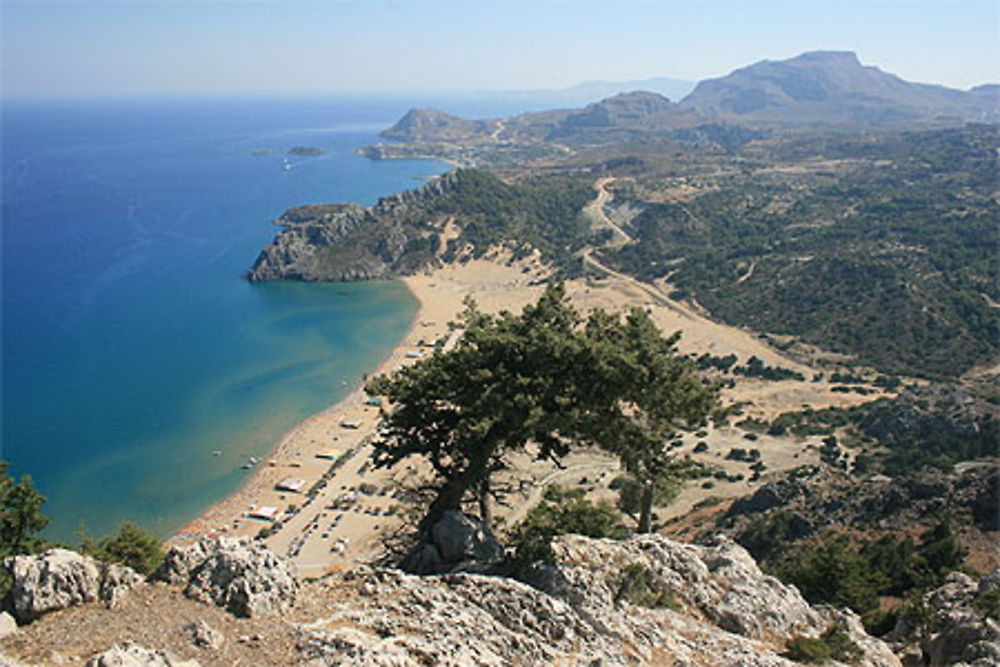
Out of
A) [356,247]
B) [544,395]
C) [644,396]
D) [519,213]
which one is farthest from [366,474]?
[519,213]

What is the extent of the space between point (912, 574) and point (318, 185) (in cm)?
17348

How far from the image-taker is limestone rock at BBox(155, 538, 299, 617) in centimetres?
1223

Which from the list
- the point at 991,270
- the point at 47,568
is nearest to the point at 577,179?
the point at 991,270

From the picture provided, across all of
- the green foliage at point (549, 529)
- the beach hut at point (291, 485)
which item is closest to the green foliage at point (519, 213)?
the beach hut at point (291, 485)

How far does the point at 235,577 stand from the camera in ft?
40.9

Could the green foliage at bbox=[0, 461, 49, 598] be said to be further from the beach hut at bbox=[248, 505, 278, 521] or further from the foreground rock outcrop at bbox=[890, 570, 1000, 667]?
the foreground rock outcrop at bbox=[890, 570, 1000, 667]

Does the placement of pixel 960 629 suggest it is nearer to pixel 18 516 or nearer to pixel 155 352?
pixel 18 516

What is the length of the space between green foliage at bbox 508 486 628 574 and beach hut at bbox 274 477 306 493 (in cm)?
2731

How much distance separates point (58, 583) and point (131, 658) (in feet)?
11.4

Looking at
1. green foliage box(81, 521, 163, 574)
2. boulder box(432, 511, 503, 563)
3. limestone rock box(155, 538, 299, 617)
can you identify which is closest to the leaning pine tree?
boulder box(432, 511, 503, 563)

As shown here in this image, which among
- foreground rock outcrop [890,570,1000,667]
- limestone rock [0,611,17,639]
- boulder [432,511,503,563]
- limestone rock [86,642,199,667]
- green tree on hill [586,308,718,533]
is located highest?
green tree on hill [586,308,718,533]

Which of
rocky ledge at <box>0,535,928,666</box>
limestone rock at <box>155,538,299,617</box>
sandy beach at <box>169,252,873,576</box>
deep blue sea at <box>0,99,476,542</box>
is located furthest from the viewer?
deep blue sea at <box>0,99,476,542</box>

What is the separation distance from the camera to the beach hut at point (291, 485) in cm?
4494

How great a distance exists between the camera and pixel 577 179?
14912 cm
